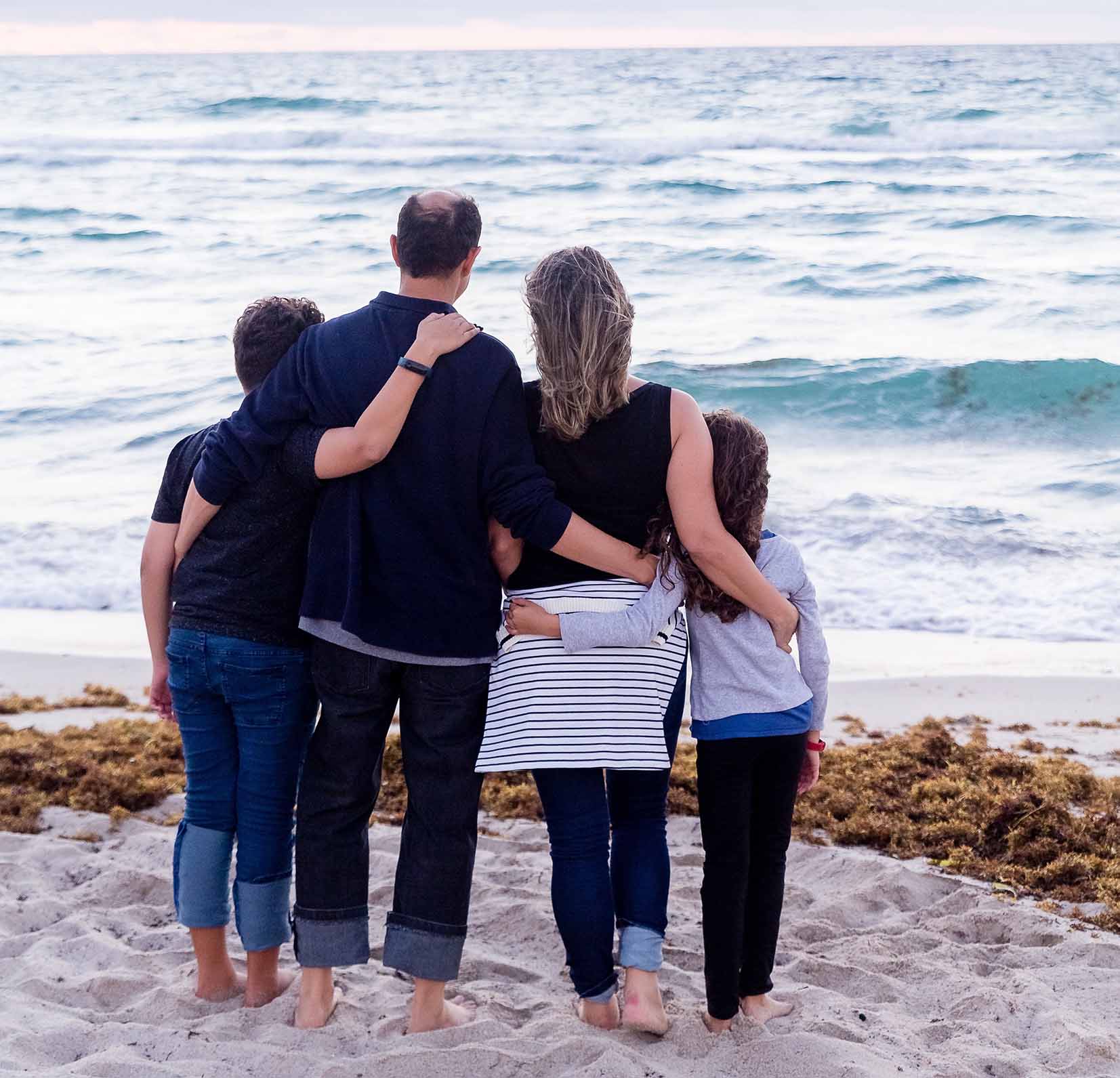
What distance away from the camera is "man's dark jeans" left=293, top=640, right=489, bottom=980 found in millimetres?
2582

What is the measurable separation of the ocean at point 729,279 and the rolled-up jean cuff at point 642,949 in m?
1.36

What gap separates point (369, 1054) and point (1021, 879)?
2129 mm

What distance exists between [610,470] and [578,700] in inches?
19.7

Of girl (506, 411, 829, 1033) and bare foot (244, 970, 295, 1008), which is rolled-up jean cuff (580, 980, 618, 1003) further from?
bare foot (244, 970, 295, 1008)

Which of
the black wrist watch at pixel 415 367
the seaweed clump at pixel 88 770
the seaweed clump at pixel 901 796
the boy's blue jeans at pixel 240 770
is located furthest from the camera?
the seaweed clump at pixel 88 770

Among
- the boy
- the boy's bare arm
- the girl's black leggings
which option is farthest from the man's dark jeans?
the girl's black leggings

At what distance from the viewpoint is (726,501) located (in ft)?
8.45

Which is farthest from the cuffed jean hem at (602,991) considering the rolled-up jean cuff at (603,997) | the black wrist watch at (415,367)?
the black wrist watch at (415,367)

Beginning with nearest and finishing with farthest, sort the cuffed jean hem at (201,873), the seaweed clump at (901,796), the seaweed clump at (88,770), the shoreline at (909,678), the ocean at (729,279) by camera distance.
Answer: the cuffed jean hem at (201,873) → the seaweed clump at (901,796) → the seaweed clump at (88,770) → the shoreline at (909,678) → the ocean at (729,279)

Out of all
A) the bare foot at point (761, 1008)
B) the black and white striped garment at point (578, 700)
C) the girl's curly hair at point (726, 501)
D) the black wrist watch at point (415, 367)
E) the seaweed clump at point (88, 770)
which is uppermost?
the black wrist watch at point (415, 367)

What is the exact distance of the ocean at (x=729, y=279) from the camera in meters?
8.45

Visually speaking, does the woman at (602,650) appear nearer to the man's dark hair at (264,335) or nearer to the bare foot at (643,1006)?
the bare foot at (643,1006)

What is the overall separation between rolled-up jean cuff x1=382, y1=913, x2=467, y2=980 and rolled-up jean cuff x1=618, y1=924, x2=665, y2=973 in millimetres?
377

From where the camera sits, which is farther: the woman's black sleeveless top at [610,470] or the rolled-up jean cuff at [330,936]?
the rolled-up jean cuff at [330,936]
